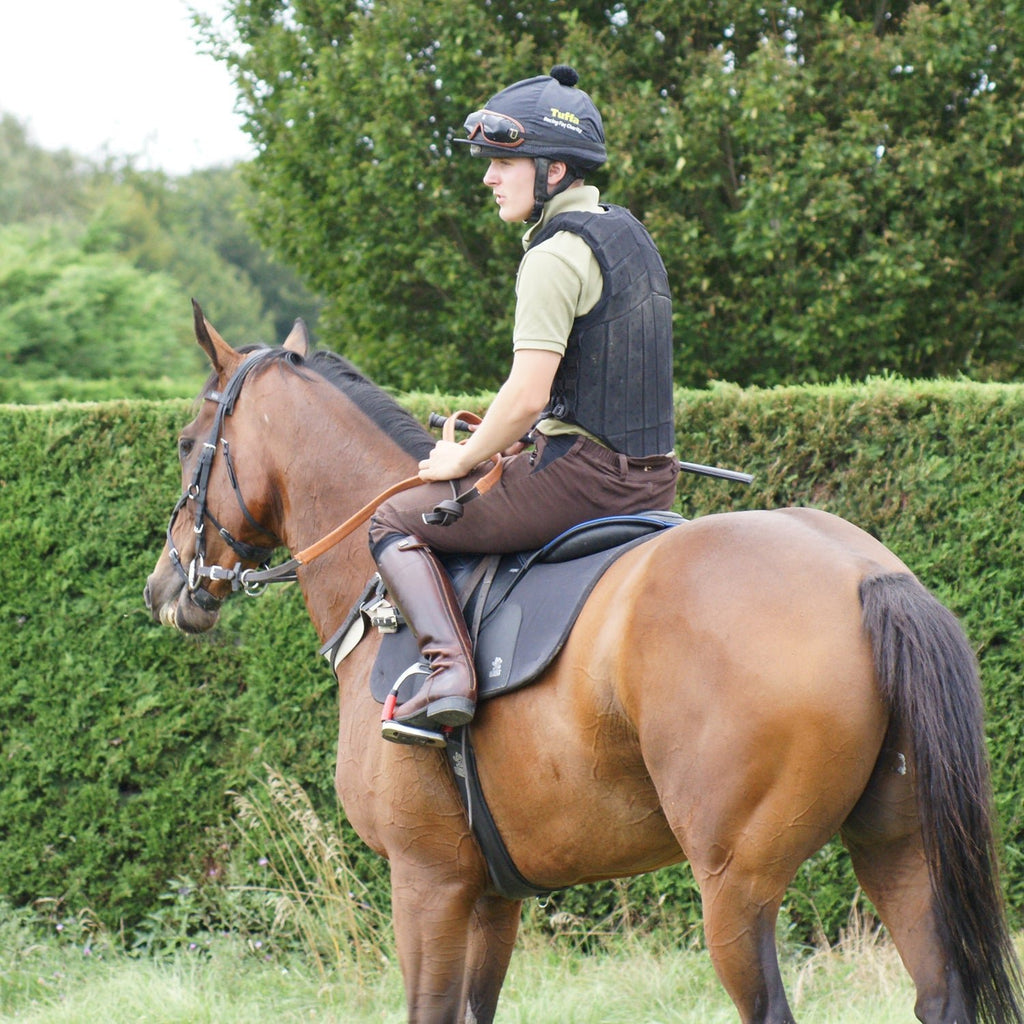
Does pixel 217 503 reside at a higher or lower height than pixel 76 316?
higher

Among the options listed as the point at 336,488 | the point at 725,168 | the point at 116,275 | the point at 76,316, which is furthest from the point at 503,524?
the point at 116,275

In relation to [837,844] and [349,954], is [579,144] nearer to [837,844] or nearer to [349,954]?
[837,844]

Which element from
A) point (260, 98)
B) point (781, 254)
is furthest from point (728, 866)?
point (260, 98)

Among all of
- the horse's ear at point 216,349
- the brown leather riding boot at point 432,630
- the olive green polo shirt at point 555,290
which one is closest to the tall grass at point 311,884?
the horse's ear at point 216,349

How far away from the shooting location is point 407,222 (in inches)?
320

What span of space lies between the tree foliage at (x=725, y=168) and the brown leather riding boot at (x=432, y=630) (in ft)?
15.5

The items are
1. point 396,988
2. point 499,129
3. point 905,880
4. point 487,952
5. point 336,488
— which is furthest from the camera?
point 396,988

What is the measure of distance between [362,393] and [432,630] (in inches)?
44.3

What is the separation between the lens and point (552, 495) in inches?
120

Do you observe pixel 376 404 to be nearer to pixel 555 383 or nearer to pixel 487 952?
pixel 555 383

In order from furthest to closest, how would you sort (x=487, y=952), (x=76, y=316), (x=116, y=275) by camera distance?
(x=116, y=275) → (x=76, y=316) → (x=487, y=952)

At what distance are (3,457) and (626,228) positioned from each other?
435 cm

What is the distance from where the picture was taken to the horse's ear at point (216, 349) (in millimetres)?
3749

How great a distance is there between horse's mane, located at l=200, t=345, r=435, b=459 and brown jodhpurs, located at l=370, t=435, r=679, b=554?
624 millimetres
